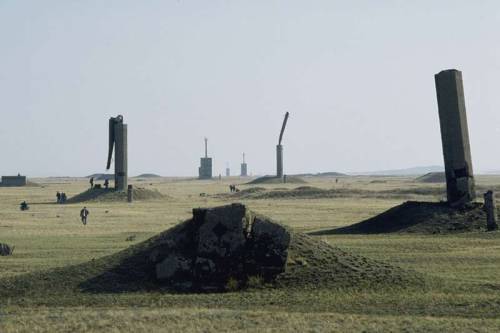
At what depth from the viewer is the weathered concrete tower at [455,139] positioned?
33.9 meters

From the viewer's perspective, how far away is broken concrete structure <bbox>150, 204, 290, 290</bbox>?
1790cm

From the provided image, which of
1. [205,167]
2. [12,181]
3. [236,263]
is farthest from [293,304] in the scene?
[205,167]

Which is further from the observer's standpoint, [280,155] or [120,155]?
[280,155]

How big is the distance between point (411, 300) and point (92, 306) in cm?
668

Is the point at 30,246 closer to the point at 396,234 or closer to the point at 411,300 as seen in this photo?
→ the point at 396,234

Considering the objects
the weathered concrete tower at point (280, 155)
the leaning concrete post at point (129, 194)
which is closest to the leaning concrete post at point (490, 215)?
the leaning concrete post at point (129, 194)

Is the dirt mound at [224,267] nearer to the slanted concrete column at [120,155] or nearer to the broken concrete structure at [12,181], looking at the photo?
the slanted concrete column at [120,155]

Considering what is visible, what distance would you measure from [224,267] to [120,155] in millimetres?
51357

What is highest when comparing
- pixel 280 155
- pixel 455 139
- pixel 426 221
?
pixel 280 155

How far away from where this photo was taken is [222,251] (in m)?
18.1

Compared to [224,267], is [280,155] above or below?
above

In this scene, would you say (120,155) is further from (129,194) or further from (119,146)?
(129,194)

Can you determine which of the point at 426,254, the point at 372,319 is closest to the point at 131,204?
the point at 426,254

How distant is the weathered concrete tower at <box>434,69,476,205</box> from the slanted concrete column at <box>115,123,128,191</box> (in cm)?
3835
